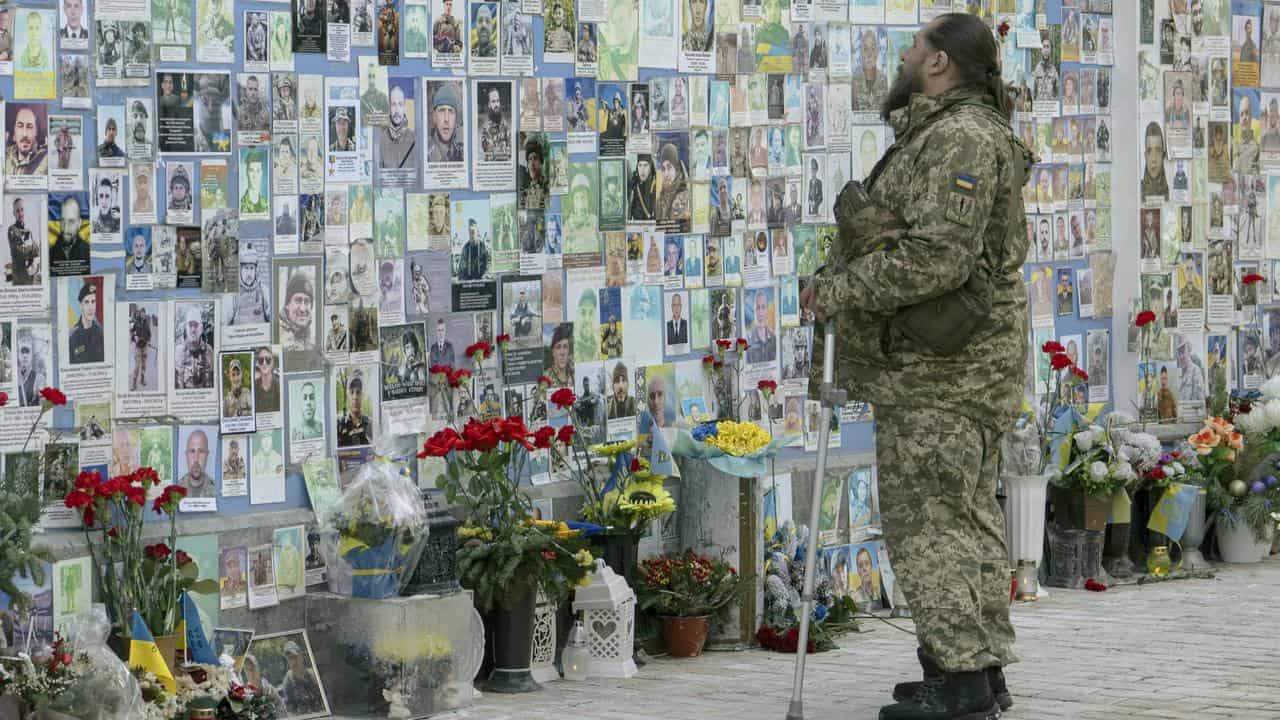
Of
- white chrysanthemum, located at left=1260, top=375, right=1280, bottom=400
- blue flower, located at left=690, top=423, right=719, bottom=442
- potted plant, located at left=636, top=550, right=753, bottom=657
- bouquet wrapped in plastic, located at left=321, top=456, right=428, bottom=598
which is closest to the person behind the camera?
bouquet wrapped in plastic, located at left=321, top=456, right=428, bottom=598

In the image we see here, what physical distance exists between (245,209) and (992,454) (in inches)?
111

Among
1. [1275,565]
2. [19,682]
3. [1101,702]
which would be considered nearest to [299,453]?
[19,682]

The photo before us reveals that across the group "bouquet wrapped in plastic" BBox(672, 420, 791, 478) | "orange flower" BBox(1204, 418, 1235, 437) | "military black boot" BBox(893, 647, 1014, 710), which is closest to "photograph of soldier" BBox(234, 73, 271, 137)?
"bouquet wrapped in plastic" BBox(672, 420, 791, 478)

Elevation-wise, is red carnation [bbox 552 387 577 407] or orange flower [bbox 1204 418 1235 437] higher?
red carnation [bbox 552 387 577 407]

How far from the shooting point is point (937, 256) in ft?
23.4

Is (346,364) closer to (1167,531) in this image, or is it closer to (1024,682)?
(1024,682)

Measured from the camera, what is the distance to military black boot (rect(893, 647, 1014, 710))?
24.4 ft

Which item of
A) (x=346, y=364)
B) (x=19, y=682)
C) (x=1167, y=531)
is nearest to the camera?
(x=19, y=682)

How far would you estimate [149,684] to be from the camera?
268 inches

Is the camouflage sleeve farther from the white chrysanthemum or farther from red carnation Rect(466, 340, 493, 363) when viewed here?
the white chrysanthemum

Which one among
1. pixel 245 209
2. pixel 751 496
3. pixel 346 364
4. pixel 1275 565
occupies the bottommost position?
pixel 1275 565

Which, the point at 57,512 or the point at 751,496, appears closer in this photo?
the point at 57,512

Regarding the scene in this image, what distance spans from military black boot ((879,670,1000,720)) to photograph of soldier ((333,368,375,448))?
2.29 metres

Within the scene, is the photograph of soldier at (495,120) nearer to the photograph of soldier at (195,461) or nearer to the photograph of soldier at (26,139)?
the photograph of soldier at (195,461)
